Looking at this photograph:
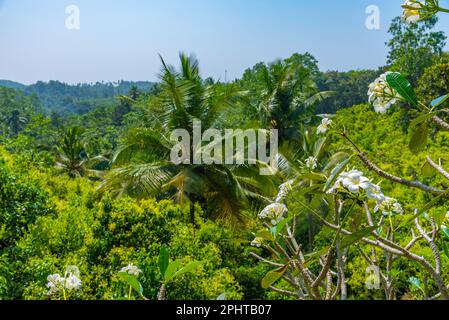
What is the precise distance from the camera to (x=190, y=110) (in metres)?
9.62

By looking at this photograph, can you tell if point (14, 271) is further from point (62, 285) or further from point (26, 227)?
point (62, 285)

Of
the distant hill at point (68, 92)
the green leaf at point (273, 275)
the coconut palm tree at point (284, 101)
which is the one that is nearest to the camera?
the green leaf at point (273, 275)

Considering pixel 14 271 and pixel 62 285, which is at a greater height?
pixel 62 285

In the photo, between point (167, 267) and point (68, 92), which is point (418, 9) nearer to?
point (167, 267)

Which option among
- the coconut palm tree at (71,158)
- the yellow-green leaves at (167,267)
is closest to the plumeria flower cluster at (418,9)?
the yellow-green leaves at (167,267)

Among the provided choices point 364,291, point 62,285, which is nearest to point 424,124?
Result: point 62,285

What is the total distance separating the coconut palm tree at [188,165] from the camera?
362 inches

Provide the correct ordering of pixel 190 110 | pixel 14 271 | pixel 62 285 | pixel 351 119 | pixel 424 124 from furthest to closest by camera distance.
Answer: pixel 351 119, pixel 190 110, pixel 14 271, pixel 62 285, pixel 424 124

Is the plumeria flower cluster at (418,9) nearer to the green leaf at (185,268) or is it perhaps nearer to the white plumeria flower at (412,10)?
the white plumeria flower at (412,10)

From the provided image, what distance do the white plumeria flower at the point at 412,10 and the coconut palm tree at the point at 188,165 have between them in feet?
26.6

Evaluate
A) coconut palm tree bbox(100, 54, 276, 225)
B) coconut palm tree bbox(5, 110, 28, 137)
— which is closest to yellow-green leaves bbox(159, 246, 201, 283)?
coconut palm tree bbox(100, 54, 276, 225)

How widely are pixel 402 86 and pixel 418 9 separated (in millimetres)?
182

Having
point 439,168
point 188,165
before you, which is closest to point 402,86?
point 439,168
